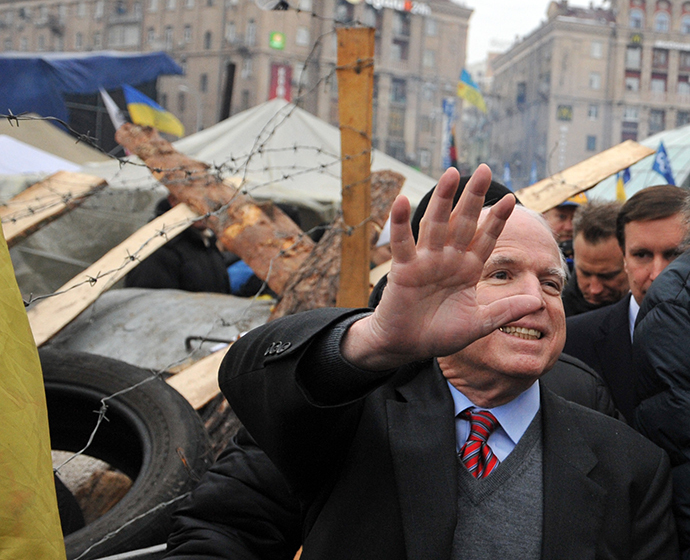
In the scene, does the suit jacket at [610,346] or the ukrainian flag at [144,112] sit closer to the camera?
the suit jacket at [610,346]

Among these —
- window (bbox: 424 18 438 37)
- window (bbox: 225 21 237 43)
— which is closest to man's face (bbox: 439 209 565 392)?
window (bbox: 225 21 237 43)

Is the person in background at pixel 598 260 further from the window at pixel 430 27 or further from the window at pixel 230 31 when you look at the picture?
the window at pixel 430 27

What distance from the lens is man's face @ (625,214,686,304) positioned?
2.59 metres

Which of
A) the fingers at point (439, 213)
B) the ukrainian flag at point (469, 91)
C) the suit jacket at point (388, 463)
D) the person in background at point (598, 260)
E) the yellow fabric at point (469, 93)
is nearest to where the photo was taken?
the fingers at point (439, 213)

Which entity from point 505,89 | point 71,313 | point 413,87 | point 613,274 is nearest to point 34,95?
point 71,313

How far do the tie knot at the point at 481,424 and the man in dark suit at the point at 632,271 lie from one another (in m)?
1.13

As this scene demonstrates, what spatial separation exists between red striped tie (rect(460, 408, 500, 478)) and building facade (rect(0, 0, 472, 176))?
54.2 m

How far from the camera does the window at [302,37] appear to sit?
58.0 meters

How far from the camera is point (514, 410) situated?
5.46ft

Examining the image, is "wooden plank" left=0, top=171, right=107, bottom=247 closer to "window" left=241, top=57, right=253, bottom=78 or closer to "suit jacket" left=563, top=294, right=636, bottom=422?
"suit jacket" left=563, top=294, right=636, bottom=422

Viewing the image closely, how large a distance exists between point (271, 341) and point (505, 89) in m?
80.7

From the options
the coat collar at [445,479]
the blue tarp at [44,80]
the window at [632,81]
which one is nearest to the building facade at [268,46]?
the window at [632,81]

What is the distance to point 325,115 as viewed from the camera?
55.8 metres

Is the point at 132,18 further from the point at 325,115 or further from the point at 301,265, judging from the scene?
Answer: the point at 301,265
